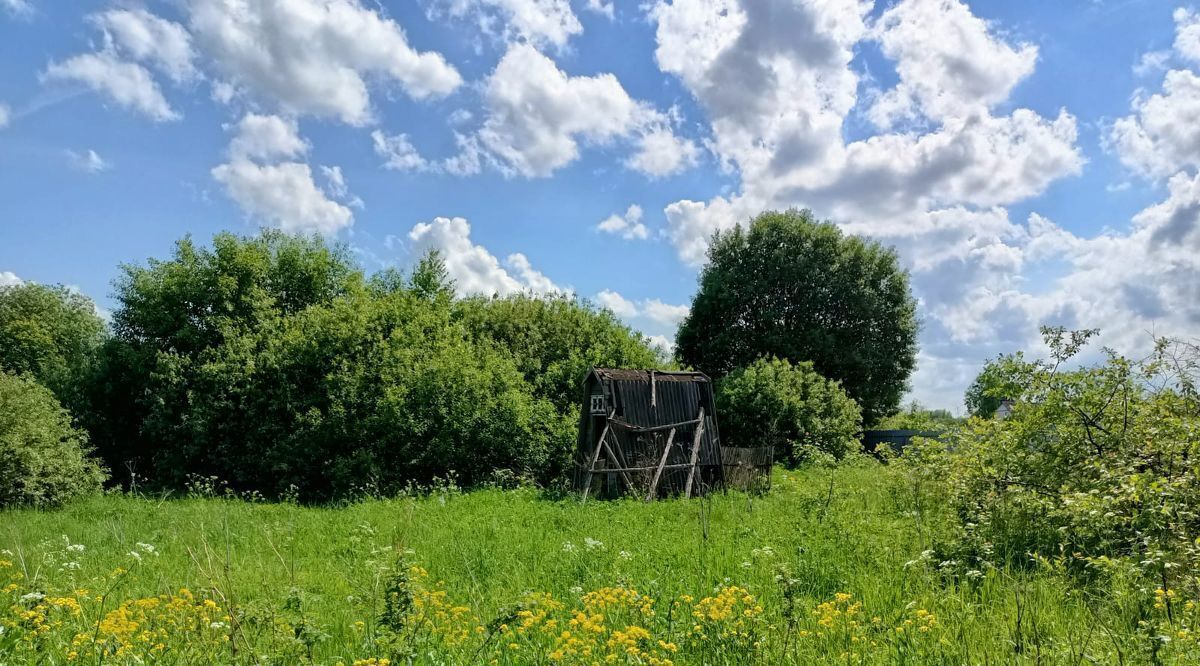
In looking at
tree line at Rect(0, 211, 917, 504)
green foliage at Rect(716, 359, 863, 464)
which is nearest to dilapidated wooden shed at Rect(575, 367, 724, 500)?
tree line at Rect(0, 211, 917, 504)

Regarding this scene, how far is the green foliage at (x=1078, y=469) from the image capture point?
632 centimetres

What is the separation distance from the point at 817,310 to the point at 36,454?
28130 millimetres

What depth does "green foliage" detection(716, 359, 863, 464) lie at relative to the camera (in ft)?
80.5

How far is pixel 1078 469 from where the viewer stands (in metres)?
7.87

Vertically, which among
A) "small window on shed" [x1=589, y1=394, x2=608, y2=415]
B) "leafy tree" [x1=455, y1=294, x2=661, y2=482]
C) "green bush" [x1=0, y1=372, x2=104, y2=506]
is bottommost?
"green bush" [x1=0, y1=372, x2=104, y2=506]

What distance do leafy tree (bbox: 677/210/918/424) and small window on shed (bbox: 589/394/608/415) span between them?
16.4 m

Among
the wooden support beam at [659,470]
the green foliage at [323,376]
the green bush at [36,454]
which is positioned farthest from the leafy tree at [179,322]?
the wooden support beam at [659,470]

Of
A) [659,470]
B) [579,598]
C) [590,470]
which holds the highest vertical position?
[659,470]

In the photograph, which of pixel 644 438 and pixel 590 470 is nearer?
pixel 590 470

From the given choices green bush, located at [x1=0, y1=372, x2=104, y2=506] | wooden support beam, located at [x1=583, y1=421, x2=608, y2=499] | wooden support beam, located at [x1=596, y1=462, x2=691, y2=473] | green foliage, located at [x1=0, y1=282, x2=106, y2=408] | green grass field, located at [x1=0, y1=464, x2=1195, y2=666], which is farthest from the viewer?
green foliage, located at [x1=0, y1=282, x2=106, y2=408]

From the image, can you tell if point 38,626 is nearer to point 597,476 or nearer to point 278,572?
point 278,572

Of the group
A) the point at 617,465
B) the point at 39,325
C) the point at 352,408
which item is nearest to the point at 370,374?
the point at 352,408

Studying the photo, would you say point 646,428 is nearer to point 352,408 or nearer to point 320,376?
point 352,408

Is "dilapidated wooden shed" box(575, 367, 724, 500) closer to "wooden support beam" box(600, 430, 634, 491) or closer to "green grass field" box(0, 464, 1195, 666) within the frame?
"wooden support beam" box(600, 430, 634, 491)
